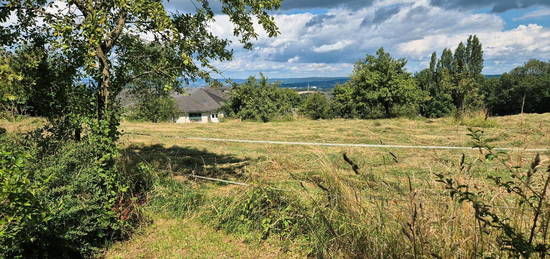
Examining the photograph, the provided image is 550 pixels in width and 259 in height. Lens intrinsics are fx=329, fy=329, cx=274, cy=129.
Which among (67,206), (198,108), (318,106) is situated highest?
(198,108)

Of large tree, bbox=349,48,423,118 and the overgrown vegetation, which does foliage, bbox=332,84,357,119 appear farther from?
the overgrown vegetation

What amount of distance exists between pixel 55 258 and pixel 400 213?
358 centimetres

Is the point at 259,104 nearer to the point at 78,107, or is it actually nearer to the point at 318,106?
the point at 318,106

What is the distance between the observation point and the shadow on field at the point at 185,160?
6.62 meters

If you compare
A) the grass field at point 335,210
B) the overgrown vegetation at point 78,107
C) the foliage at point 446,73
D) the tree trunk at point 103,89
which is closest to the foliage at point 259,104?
the foliage at point 446,73

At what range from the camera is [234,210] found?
4.35 m

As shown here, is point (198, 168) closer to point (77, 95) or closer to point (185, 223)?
point (185, 223)

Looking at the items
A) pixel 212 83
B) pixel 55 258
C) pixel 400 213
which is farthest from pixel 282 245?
pixel 212 83

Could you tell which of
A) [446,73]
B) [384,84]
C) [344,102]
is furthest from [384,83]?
[446,73]

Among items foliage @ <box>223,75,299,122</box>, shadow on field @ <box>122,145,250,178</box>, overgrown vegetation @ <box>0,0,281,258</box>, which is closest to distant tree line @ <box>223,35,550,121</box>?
foliage @ <box>223,75,299,122</box>

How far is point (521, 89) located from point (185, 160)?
74756mm

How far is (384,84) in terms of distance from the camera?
28797mm

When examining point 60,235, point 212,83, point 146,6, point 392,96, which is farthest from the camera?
point 392,96

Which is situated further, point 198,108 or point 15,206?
point 198,108
